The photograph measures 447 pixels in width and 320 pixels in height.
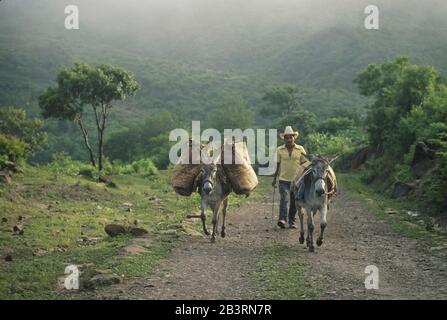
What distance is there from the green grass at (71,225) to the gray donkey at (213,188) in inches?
44.4

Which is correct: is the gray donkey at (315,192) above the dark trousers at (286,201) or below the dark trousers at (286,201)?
above

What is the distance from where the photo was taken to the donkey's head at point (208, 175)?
12.2 m

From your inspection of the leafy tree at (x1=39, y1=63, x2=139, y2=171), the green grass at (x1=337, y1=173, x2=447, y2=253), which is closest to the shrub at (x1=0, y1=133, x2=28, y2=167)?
the leafy tree at (x1=39, y1=63, x2=139, y2=171)

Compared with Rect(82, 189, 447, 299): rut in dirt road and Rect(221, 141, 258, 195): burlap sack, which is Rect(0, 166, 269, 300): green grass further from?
Rect(221, 141, 258, 195): burlap sack

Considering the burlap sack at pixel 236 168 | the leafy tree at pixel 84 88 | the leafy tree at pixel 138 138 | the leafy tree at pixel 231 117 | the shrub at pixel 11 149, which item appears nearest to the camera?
the burlap sack at pixel 236 168

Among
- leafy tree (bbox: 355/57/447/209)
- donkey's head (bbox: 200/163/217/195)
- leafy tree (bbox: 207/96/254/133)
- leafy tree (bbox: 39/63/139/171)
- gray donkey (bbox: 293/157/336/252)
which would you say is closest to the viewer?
gray donkey (bbox: 293/157/336/252)

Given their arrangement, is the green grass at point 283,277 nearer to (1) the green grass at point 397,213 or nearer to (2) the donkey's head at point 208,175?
(2) the donkey's head at point 208,175

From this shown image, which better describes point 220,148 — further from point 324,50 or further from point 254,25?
point 254,25

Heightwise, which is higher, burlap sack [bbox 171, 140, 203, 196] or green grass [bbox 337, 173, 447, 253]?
burlap sack [bbox 171, 140, 203, 196]

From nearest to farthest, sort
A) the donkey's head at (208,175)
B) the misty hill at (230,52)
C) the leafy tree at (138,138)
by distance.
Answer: the donkey's head at (208,175), the leafy tree at (138,138), the misty hill at (230,52)

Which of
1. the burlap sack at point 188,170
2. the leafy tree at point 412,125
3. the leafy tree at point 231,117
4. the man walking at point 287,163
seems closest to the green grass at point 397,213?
the leafy tree at point 412,125

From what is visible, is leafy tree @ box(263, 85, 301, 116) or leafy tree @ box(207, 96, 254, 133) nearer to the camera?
leafy tree @ box(207, 96, 254, 133)

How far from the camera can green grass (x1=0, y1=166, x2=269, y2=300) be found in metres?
9.55

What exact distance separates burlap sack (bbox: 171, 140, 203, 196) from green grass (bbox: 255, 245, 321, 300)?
114 inches
